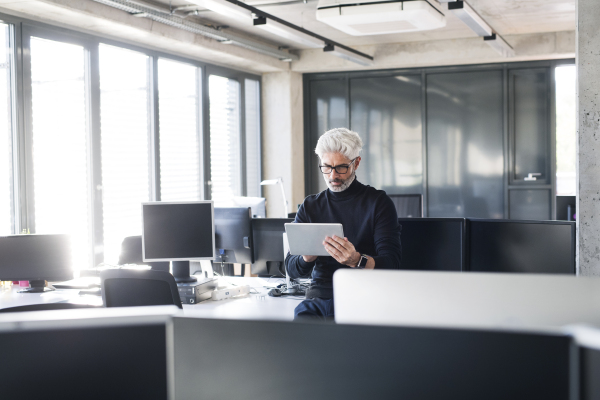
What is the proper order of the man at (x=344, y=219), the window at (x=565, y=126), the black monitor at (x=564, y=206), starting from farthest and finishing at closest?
1. the window at (x=565, y=126)
2. the black monitor at (x=564, y=206)
3. the man at (x=344, y=219)

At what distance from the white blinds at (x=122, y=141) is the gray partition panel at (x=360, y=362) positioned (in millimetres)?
4577

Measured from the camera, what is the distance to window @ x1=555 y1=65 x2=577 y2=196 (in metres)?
7.29

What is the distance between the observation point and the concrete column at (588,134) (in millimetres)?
2816

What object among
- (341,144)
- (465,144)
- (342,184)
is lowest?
(342,184)

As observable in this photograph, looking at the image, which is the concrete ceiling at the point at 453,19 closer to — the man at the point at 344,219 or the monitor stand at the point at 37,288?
the man at the point at 344,219

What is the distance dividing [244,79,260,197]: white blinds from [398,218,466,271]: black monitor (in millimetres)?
4546

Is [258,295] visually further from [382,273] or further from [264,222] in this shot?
[382,273]

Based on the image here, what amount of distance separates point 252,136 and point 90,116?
2998mm

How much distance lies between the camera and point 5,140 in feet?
14.3

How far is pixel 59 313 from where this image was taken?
101 centimetres

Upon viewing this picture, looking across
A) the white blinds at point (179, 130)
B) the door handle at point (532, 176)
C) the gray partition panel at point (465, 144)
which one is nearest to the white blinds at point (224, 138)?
the white blinds at point (179, 130)

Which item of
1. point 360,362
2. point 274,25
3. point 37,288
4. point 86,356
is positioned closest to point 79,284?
point 37,288

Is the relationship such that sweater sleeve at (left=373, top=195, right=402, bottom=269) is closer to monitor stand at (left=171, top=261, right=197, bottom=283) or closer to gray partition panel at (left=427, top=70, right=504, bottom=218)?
monitor stand at (left=171, top=261, right=197, bottom=283)

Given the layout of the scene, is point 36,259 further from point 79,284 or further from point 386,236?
point 386,236
